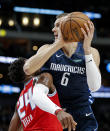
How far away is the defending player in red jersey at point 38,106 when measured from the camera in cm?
251

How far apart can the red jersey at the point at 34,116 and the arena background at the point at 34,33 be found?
11461 millimetres

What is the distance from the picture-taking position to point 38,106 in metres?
2.62

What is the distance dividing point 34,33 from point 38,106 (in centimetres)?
1552

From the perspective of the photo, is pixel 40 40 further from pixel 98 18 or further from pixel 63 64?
pixel 63 64

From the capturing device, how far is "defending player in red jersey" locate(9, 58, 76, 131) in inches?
98.8

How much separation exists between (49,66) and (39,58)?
33 cm

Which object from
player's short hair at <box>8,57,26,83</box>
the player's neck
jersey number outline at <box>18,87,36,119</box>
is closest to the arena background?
player's short hair at <box>8,57,26,83</box>

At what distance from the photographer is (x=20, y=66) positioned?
11.6 ft

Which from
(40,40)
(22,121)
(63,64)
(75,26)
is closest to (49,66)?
(63,64)

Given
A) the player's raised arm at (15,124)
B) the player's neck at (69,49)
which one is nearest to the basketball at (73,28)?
the player's neck at (69,49)

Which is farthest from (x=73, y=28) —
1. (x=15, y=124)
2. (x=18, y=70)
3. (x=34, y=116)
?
(x=15, y=124)

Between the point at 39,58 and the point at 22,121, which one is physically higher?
the point at 39,58

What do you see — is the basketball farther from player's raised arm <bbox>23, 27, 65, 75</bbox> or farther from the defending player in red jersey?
the defending player in red jersey

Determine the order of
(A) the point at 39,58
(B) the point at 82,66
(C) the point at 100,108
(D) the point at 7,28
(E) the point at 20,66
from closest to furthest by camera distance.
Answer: (A) the point at 39,58, (B) the point at 82,66, (E) the point at 20,66, (D) the point at 7,28, (C) the point at 100,108
